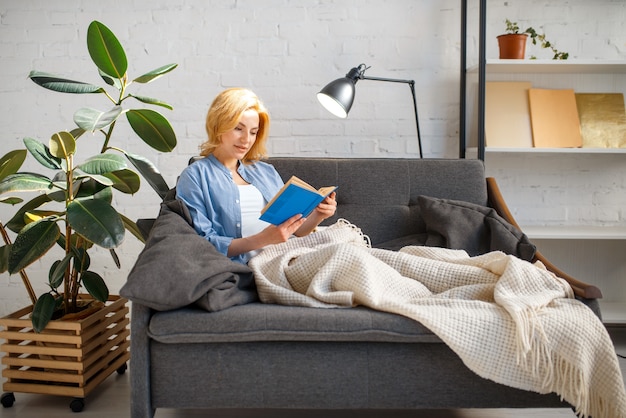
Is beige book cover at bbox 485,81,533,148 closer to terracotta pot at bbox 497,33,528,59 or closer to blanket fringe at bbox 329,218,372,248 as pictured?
terracotta pot at bbox 497,33,528,59

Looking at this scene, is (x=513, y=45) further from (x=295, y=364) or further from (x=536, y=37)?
(x=295, y=364)

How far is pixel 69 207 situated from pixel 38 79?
1.69 ft

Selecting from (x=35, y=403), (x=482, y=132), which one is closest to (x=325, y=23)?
(x=482, y=132)

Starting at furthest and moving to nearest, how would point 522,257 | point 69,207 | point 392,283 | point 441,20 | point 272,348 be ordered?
point 441,20 → point 522,257 → point 69,207 → point 392,283 → point 272,348

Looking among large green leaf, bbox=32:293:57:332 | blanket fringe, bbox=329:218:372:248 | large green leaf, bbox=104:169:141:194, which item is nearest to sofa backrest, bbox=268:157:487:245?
blanket fringe, bbox=329:218:372:248

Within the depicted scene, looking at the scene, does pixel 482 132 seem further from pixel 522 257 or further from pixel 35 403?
pixel 35 403

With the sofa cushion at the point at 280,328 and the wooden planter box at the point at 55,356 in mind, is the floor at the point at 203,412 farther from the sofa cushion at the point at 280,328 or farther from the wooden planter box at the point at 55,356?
the sofa cushion at the point at 280,328

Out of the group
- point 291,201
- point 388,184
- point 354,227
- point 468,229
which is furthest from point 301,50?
point 291,201

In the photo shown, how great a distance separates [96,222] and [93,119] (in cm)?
38

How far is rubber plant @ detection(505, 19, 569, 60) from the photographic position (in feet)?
9.68

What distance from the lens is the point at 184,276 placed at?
1676mm

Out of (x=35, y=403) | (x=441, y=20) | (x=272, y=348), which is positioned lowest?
(x=35, y=403)

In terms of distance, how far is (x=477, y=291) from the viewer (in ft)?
5.85

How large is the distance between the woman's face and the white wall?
896mm
